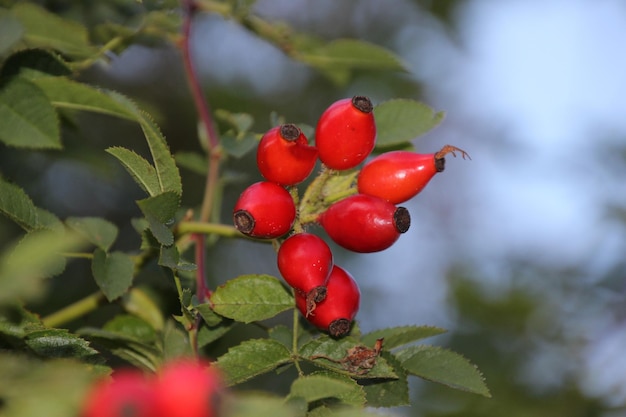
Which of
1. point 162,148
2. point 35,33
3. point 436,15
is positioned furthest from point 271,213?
point 436,15

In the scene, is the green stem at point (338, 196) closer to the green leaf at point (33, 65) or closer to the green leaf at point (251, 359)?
the green leaf at point (251, 359)

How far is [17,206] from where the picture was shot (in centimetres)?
173

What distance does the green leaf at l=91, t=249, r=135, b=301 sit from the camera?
6.03 ft

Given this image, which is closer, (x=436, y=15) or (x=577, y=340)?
(x=577, y=340)

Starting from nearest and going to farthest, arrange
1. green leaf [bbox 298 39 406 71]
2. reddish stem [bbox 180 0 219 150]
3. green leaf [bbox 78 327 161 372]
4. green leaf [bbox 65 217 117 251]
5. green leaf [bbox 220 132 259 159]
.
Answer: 1. green leaf [bbox 78 327 161 372]
2. green leaf [bbox 65 217 117 251]
3. green leaf [bbox 220 132 259 159]
4. reddish stem [bbox 180 0 219 150]
5. green leaf [bbox 298 39 406 71]

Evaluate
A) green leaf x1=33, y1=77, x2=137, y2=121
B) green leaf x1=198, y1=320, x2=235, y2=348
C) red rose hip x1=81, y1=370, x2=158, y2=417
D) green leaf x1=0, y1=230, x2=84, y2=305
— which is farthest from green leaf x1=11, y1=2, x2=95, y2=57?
red rose hip x1=81, y1=370, x2=158, y2=417

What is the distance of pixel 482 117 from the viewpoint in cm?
733

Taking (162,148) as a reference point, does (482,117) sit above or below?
above

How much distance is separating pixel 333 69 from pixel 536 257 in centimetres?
217

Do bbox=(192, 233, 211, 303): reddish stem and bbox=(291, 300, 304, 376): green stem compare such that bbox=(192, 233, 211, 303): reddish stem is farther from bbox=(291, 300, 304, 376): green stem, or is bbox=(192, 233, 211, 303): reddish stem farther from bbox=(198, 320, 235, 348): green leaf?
bbox=(291, 300, 304, 376): green stem

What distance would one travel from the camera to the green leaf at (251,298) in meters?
1.73

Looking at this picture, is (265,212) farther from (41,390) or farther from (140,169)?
(41,390)

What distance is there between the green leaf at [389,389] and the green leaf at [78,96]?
33.0 inches

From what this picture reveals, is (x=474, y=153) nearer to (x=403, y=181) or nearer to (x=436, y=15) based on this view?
(x=436, y=15)
